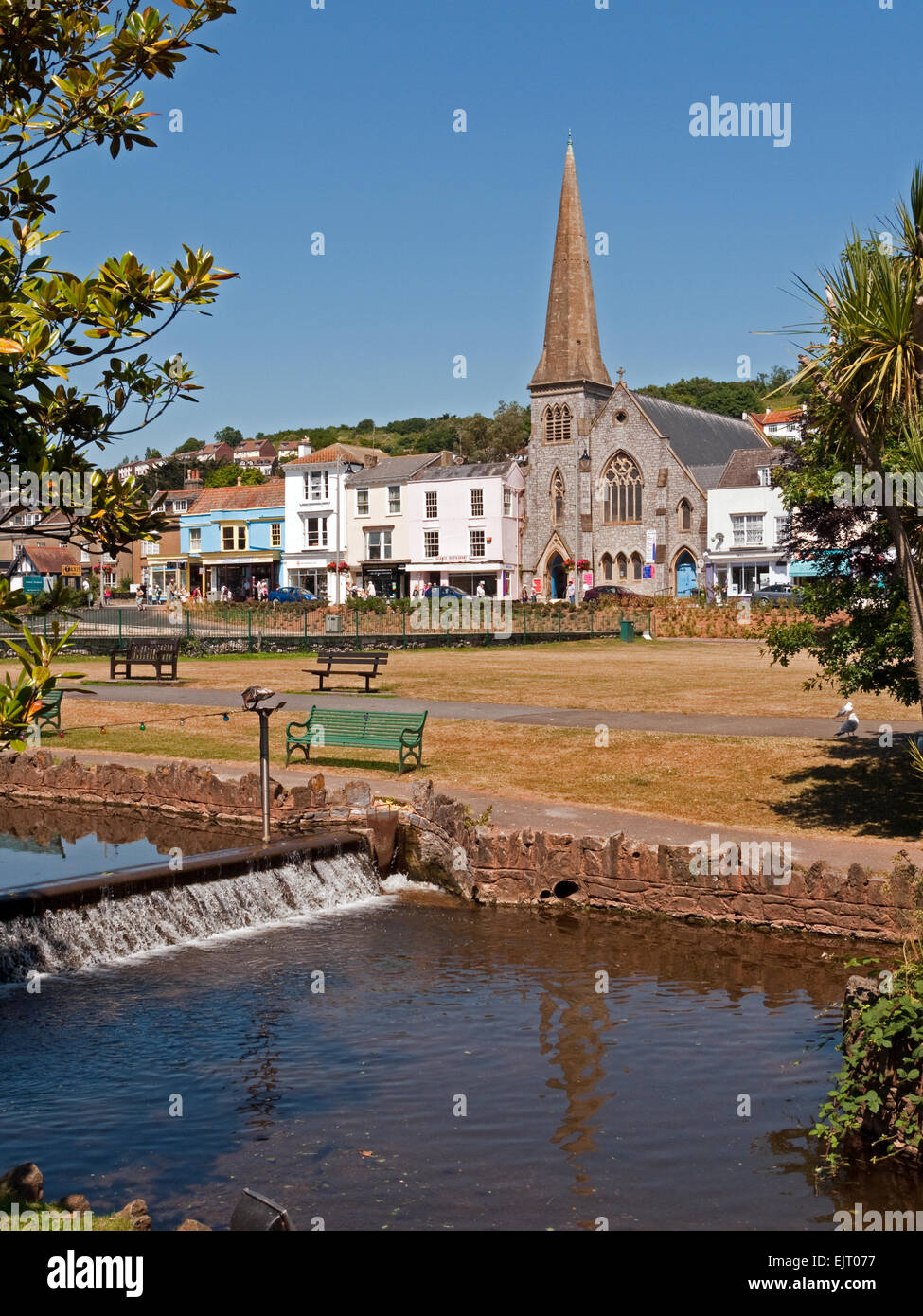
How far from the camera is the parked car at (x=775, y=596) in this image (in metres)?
64.3

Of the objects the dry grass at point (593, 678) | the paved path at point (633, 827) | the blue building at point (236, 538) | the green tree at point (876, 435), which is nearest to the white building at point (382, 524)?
the blue building at point (236, 538)

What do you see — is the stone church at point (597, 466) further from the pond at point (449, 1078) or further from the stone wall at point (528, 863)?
the pond at point (449, 1078)

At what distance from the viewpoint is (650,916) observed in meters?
14.1

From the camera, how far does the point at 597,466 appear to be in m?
91.6

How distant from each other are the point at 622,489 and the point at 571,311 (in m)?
14.8

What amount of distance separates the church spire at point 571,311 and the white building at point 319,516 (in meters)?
15.9

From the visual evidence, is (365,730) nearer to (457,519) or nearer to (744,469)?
(457,519)

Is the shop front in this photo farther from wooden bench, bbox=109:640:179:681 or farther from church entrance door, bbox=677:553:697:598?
wooden bench, bbox=109:640:179:681

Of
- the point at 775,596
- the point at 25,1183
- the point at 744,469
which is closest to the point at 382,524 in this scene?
the point at 744,469

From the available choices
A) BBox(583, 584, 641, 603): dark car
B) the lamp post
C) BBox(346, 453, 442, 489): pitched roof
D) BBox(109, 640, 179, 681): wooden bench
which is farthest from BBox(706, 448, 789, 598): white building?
the lamp post

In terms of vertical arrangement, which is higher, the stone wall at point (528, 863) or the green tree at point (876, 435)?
the green tree at point (876, 435)

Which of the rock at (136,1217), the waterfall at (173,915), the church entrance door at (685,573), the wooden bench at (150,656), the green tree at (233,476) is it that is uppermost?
the green tree at (233,476)

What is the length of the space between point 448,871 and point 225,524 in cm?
8254
